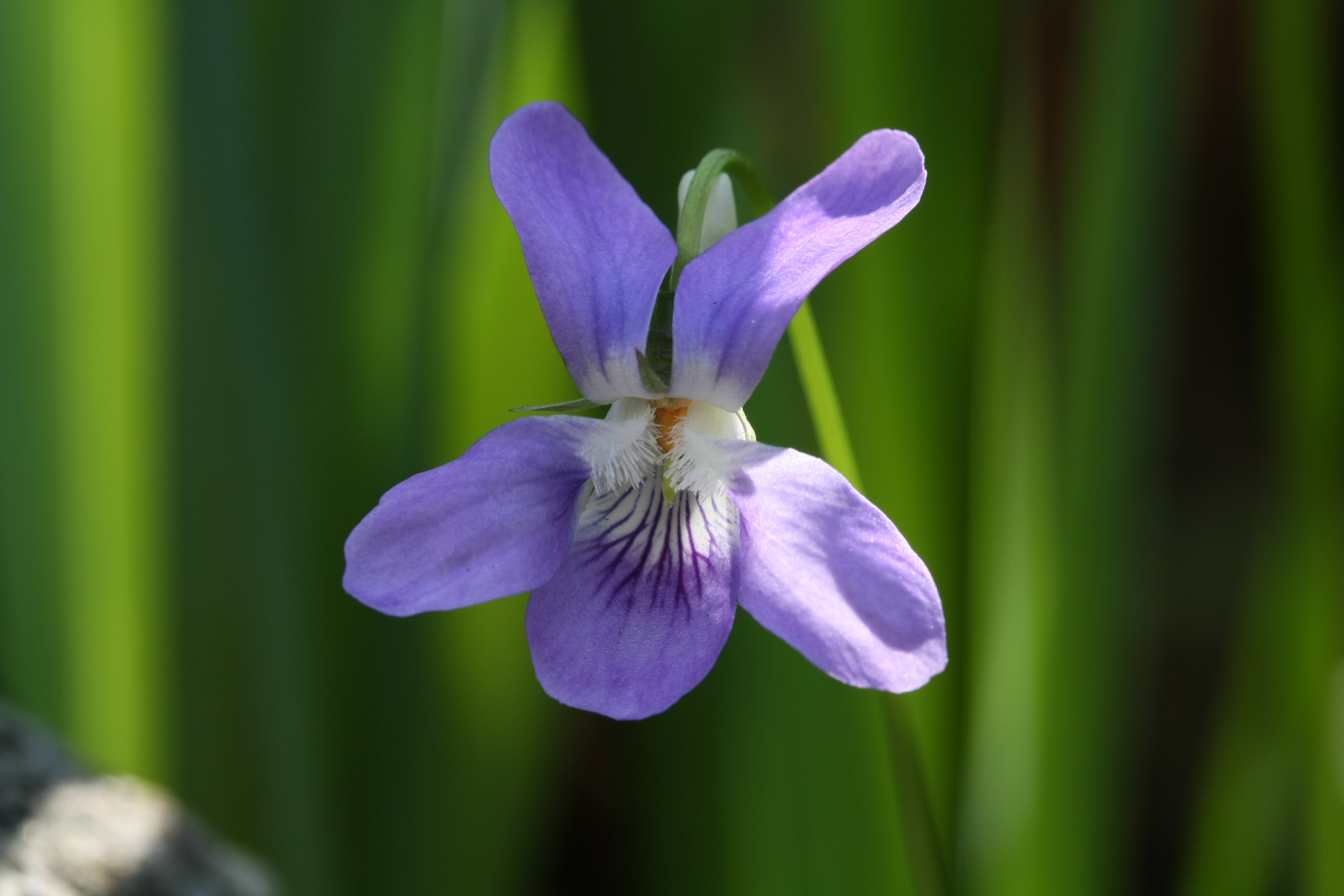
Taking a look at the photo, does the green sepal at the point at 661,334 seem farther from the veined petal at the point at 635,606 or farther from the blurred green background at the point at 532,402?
the blurred green background at the point at 532,402

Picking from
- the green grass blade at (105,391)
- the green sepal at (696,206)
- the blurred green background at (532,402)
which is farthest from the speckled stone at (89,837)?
the green sepal at (696,206)

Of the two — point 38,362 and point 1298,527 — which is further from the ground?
point 38,362

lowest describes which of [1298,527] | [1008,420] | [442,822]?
[442,822]

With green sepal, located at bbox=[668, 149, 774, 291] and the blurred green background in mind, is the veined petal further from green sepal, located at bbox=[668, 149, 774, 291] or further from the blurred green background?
the blurred green background

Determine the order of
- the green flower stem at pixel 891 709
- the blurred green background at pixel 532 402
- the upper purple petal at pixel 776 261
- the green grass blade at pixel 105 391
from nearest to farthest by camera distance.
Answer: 1. the upper purple petal at pixel 776 261
2. the green flower stem at pixel 891 709
3. the blurred green background at pixel 532 402
4. the green grass blade at pixel 105 391

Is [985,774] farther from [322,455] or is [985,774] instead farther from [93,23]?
[93,23]

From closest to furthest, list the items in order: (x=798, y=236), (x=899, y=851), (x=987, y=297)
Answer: (x=798, y=236) → (x=899, y=851) → (x=987, y=297)

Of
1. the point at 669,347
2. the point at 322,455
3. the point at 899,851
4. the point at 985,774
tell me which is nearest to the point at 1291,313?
the point at 985,774

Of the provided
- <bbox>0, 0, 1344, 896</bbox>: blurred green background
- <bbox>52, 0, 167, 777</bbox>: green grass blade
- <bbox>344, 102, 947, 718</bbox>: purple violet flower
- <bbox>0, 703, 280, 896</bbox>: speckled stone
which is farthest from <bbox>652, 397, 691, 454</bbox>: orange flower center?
<bbox>52, 0, 167, 777</bbox>: green grass blade

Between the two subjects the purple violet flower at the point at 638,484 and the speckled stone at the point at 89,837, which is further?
the speckled stone at the point at 89,837
